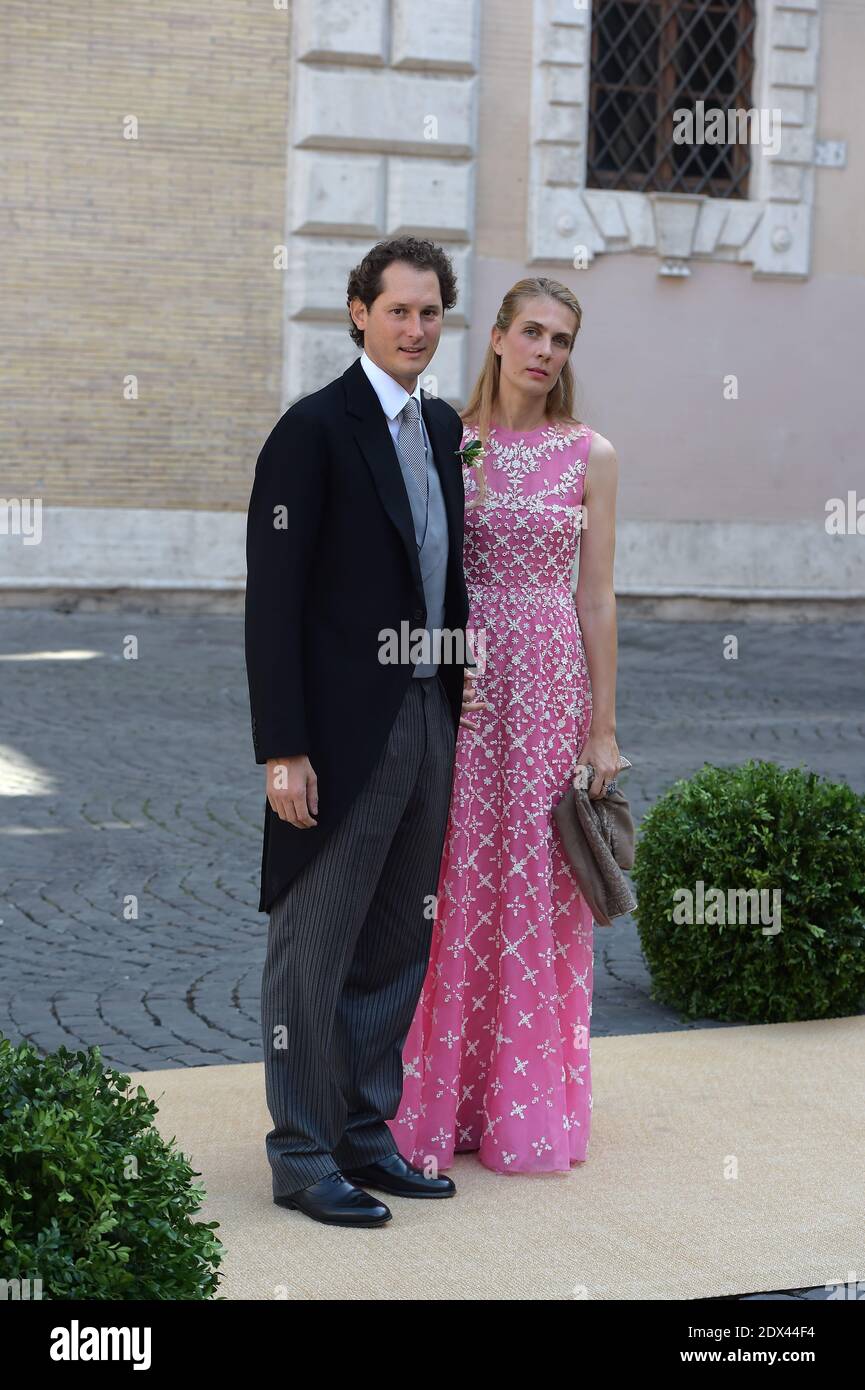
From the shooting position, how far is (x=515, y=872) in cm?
456

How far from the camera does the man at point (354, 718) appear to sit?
3.99 metres

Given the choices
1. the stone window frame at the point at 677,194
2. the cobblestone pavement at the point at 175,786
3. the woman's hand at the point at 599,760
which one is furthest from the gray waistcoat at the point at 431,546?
the stone window frame at the point at 677,194

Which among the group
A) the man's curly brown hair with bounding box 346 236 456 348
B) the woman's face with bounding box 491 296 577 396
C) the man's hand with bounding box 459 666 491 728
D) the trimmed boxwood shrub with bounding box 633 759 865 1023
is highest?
the man's curly brown hair with bounding box 346 236 456 348

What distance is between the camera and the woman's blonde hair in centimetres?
453

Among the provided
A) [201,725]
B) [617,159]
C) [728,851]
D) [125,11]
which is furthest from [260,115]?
[728,851]

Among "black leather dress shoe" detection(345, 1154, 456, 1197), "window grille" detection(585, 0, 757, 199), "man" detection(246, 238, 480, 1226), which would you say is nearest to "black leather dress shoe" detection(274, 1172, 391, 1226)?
"man" detection(246, 238, 480, 1226)

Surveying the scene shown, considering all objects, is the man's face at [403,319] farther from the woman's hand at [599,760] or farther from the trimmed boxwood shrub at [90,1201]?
the trimmed boxwood shrub at [90,1201]

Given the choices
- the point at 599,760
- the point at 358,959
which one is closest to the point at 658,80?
the point at 599,760

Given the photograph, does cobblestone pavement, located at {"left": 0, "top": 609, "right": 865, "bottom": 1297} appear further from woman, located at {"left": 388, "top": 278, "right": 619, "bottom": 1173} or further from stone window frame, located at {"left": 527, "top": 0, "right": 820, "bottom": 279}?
stone window frame, located at {"left": 527, "top": 0, "right": 820, "bottom": 279}

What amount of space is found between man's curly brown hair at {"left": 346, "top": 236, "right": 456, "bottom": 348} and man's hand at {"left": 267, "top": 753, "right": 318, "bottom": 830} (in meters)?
0.95

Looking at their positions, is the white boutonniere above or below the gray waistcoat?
above

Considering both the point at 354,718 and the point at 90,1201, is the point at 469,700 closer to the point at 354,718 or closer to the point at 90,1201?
the point at 354,718

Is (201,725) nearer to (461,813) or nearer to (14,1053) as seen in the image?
(461,813)

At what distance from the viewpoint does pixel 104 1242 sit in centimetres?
270
